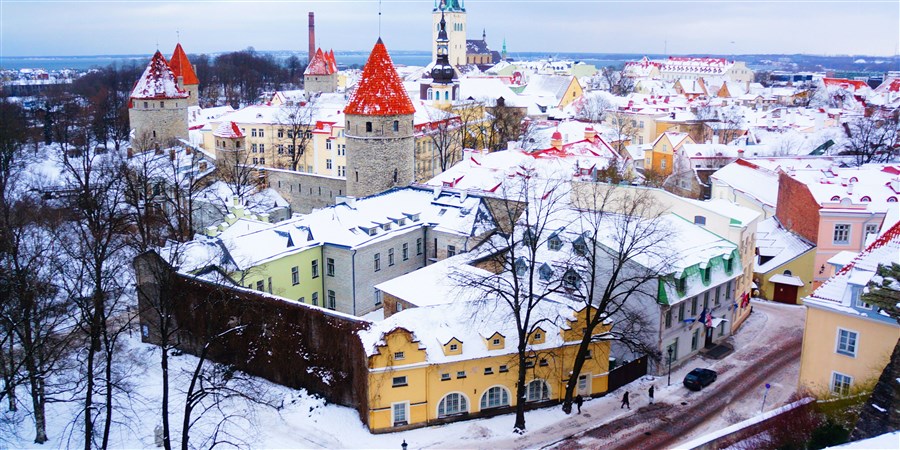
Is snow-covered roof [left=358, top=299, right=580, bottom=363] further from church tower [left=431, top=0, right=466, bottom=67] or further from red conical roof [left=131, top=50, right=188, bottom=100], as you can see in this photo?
church tower [left=431, top=0, right=466, bottom=67]

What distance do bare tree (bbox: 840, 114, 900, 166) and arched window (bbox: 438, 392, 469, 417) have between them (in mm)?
35513

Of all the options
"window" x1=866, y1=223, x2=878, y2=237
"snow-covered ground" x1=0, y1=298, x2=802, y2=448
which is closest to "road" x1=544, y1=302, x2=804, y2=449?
"snow-covered ground" x1=0, y1=298, x2=802, y2=448

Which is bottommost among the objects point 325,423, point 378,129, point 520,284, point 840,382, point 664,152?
point 325,423

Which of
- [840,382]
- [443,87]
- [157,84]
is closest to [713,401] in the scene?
[840,382]

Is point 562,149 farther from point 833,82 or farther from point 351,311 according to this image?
point 833,82

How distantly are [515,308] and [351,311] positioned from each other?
35.1 ft

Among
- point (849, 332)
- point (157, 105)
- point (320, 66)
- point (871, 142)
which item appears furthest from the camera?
point (320, 66)

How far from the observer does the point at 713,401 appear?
23.8 metres

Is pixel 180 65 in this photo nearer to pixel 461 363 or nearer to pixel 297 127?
pixel 297 127

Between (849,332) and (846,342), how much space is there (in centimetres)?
31

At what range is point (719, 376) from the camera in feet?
84.2

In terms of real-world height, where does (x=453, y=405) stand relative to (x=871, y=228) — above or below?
below

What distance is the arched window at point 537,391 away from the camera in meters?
23.8

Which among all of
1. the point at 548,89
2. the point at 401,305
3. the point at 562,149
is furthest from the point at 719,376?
the point at 548,89
